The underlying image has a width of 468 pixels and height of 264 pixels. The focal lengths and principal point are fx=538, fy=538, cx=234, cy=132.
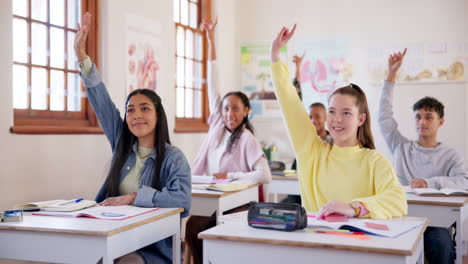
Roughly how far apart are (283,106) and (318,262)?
33.0 inches

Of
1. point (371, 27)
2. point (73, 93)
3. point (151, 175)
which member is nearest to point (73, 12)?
point (73, 93)

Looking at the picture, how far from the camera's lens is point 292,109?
2.29m

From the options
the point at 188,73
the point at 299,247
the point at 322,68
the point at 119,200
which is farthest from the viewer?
the point at 322,68

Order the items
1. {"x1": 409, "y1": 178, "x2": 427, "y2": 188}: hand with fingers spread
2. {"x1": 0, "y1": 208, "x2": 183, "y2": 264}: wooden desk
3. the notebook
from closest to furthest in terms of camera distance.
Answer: {"x1": 0, "y1": 208, "x2": 183, "y2": 264}: wooden desk → the notebook → {"x1": 409, "y1": 178, "x2": 427, "y2": 188}: hand with fingers spread

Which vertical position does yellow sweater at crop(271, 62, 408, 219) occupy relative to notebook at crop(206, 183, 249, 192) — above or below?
above

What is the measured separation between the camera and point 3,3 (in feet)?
9.71

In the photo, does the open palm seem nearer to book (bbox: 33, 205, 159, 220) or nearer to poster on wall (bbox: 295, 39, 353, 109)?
book (bbox: 33, 205, 159, 220)

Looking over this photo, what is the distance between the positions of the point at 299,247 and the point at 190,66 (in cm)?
395

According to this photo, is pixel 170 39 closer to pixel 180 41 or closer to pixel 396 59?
pixel 180 41

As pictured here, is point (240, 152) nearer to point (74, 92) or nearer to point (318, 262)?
point (74, 92)

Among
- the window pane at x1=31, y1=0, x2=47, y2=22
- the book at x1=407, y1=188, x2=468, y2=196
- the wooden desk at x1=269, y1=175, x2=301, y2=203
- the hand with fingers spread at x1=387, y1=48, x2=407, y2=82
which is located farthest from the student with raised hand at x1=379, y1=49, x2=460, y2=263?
the window pane at x1=31, y1=0, x2=47, y2=22

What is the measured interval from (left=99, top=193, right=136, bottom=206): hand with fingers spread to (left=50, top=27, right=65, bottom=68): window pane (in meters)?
1.40

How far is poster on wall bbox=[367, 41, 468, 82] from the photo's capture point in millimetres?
5461

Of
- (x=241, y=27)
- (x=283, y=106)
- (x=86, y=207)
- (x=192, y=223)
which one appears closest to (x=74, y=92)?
(x=192, y=223)
